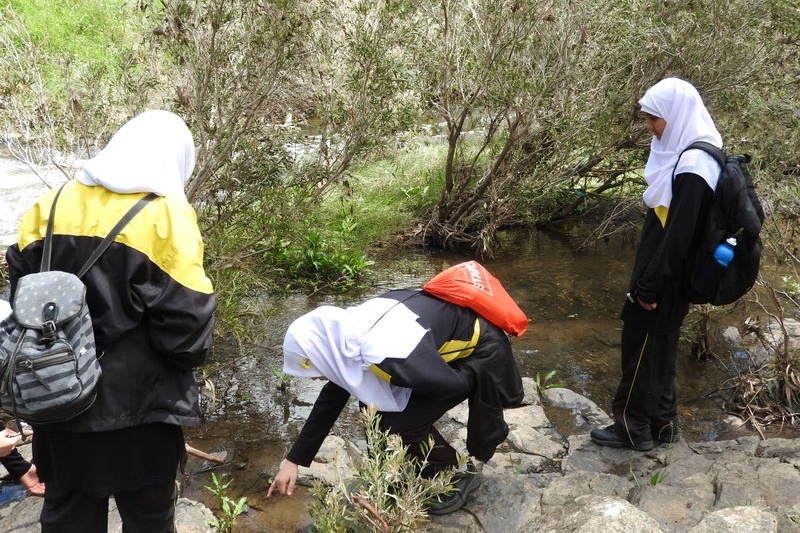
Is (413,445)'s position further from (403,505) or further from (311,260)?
(311,260)

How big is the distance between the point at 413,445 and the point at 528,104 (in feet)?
14.6

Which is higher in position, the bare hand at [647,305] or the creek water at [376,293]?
the bare hand at [647,305]

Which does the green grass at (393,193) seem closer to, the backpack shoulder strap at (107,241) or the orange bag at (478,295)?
the orange bag at (478,295)

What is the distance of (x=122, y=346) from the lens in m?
2.14

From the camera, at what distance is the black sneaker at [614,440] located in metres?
3.79

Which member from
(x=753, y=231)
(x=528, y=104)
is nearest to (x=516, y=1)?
(x=528, y=104)

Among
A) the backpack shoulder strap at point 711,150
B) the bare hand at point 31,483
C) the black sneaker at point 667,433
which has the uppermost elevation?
the backpack shoulder strap at point 711,150

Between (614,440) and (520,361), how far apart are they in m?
1.62

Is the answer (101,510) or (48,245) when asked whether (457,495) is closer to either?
(101,510)

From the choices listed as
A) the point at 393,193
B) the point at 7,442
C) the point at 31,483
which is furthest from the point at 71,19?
the point at 7,442

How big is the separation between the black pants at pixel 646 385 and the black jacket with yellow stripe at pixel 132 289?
2408 millimetres

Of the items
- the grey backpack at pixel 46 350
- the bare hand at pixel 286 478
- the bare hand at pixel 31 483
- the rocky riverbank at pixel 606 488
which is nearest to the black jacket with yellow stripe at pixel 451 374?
the bare hand at pixel 286 478

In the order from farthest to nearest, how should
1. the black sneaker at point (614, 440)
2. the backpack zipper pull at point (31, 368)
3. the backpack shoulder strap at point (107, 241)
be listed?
the black sneaker at point (614, 440) → the backpack shoulder strap at point (107, 241) → the backpack zipper pull at point (31, 368)

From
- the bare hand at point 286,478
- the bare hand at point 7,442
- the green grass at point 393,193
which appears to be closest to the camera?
the bare hand at point 7,442
